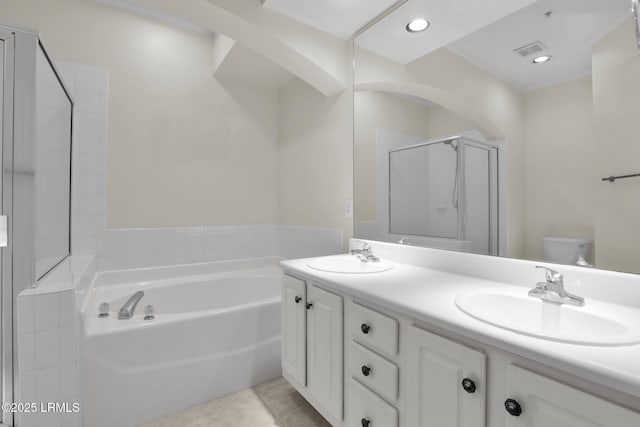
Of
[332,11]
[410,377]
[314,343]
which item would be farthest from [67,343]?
[332,11]

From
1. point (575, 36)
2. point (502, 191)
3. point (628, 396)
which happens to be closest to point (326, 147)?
point (502, 191)

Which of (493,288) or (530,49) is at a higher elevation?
(530,49)

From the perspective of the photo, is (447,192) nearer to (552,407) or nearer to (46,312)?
(552,407)

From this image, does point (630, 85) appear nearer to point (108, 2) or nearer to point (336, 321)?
point (336, 321)

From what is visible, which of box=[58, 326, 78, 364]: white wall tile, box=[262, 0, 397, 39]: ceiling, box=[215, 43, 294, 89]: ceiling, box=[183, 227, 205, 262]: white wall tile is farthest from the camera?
box=[183, 227, 205, 262]: white wall tile

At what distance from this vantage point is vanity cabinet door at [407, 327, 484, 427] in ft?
2.65

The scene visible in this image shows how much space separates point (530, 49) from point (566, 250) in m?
0.82

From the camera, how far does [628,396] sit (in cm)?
59

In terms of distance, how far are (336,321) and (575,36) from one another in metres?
1.44

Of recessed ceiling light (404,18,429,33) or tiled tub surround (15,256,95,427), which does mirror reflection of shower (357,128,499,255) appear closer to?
recessed ceiling light (404,18,429,33)

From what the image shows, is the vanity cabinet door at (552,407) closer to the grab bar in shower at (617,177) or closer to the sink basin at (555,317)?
the sink basin at (555,317)

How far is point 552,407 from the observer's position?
669 millimetres

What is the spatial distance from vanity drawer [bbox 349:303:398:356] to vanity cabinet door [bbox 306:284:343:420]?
10 centimetres

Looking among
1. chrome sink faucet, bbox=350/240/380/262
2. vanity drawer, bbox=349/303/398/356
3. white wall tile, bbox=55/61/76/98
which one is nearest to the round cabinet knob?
vanity drawer, bbox=349/303/398/356
